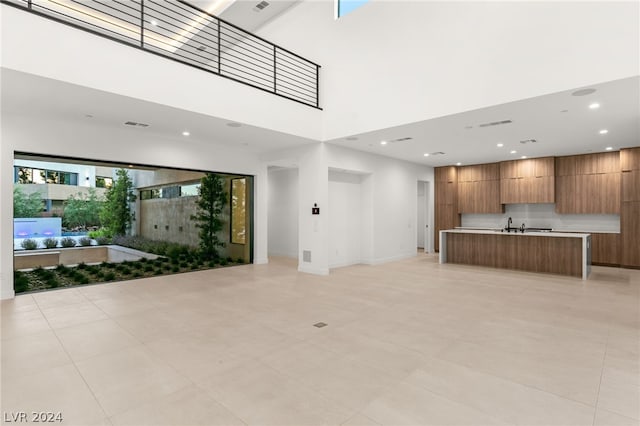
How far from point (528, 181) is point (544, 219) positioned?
52.0 inches

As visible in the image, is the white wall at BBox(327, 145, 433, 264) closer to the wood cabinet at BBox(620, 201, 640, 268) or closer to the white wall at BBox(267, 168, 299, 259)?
the white wall at BBox(267, 168, 299, 259)

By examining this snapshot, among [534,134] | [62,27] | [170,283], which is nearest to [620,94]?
[534,134]

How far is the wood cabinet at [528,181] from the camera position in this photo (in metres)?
9.59

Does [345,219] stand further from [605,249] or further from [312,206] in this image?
[605,249]

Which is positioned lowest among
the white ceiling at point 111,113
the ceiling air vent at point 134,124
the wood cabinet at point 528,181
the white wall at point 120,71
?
the wood cabinet at point 528,181

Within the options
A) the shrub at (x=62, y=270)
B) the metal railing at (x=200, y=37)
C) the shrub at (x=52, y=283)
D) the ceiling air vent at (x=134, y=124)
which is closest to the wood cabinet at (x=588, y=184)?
the metal railing at (x=200, y=37)

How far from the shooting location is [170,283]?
6672 millimetres

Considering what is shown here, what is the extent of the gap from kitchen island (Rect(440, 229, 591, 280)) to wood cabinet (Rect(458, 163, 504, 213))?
2477 mm

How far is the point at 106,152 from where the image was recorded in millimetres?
6590

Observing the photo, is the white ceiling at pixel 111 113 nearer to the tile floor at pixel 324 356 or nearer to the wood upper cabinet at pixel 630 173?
the tile floor at pixel 324 356

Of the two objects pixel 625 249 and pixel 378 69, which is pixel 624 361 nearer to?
pixel 378 69

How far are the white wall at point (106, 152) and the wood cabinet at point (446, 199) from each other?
651cm

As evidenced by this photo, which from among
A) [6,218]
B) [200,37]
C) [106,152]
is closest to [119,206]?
[106,152]

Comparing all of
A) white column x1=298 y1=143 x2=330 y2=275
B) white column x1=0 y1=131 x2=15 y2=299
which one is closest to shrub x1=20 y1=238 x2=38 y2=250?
white column x1=0 y1=131 x2=15 y2=299
